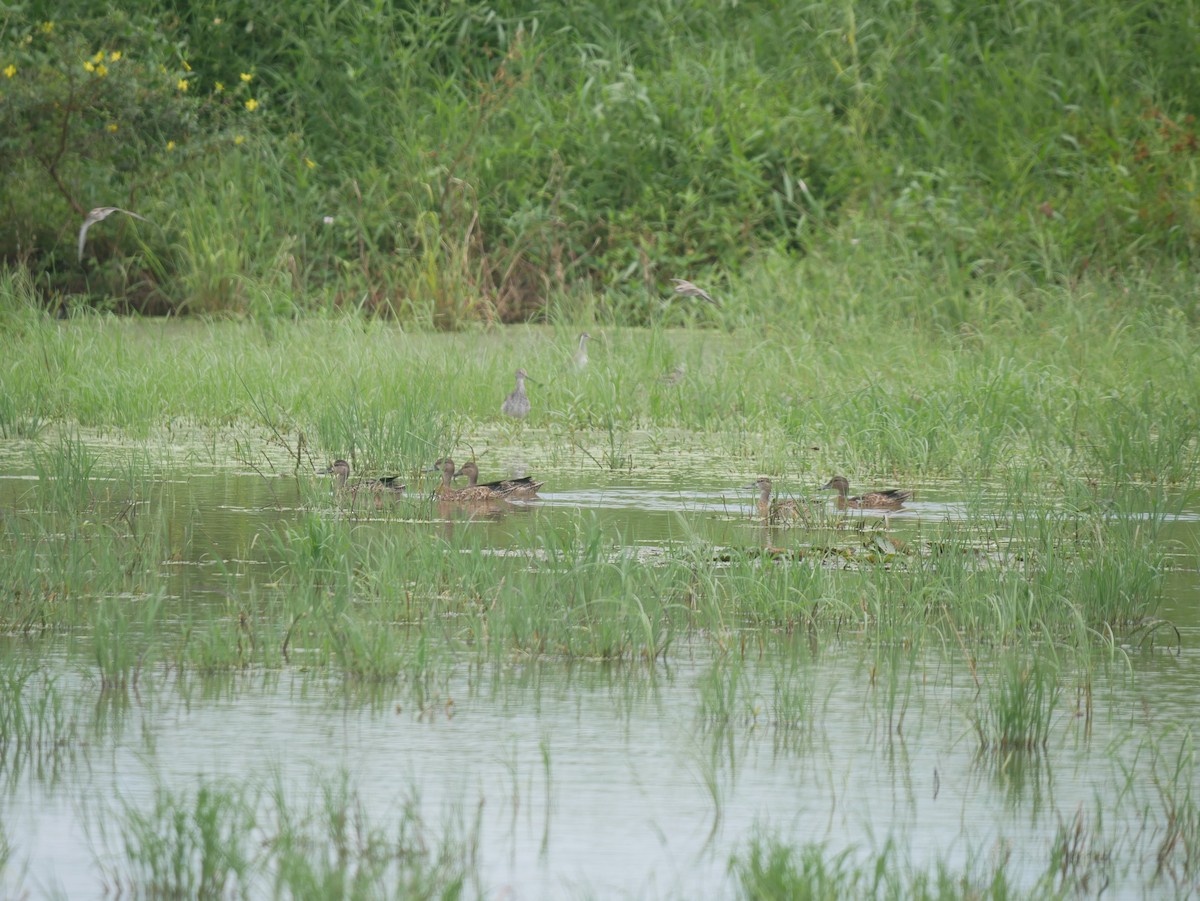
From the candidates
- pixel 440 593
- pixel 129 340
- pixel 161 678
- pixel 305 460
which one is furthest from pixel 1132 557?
pixel 129 340

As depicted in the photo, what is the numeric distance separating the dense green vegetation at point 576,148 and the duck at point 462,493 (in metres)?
5.14

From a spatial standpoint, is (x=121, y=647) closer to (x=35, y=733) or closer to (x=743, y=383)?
(x=35, y=733)

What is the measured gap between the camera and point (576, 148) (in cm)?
1641

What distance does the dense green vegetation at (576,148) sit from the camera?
1480 centimetres

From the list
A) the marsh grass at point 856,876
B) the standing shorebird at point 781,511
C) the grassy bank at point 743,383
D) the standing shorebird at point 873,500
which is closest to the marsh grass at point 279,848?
the marsh grass at point 856,876

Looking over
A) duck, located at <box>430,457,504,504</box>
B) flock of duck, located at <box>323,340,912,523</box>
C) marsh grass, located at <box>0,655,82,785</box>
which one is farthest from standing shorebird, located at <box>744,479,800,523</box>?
marsh grass, located at <box>0,655,82,785</box>

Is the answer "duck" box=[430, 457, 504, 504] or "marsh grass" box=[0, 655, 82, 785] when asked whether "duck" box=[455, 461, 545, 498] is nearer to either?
"duck" box=[430, 457, 504, 504]

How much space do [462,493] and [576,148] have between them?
8799 mm

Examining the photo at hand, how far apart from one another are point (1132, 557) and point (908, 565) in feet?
2.61

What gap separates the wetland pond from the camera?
151 inches

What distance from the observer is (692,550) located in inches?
258

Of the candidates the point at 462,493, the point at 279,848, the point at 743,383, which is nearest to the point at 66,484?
the point at 462,493

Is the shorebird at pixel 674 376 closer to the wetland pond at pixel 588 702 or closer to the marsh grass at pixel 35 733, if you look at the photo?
the wetland pond at pixel 588 702

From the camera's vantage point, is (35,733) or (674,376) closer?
(35,733)
